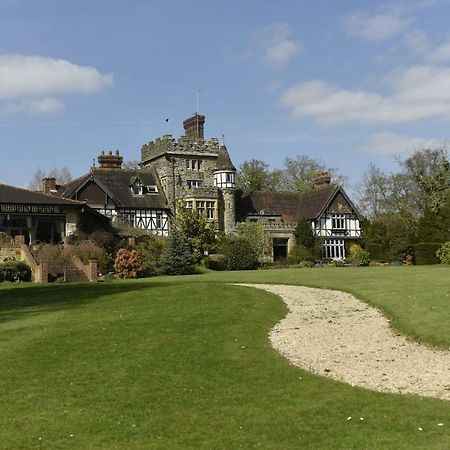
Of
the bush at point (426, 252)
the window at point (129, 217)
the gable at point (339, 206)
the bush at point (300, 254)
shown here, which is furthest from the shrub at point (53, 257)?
the gable at point (339, 206)

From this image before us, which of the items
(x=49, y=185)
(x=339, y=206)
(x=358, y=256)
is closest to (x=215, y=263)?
(x=358, y=256)

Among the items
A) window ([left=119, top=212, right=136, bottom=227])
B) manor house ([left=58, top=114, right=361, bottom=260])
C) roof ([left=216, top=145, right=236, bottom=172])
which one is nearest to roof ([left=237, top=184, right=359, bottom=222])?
manor house ([left=58, top=114, right=361, bottom=260])

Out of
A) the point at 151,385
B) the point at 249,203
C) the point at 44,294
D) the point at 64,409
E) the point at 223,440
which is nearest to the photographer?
the point at 223,440

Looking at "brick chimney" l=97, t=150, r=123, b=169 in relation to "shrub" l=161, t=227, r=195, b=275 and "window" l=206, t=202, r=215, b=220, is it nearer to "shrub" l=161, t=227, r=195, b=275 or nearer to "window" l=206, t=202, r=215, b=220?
"window" l=206, t=202, r=215, b=220

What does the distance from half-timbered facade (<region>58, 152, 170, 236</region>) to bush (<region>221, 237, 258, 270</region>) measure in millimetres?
8812

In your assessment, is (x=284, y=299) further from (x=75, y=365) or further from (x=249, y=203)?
(x=249, y=203)

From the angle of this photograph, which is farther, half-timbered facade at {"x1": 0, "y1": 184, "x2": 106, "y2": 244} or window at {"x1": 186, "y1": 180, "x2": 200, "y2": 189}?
window at {"x1": 186, "y1": 180, "x2": 200, "y2": 189}

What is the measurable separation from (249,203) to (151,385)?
164 feet

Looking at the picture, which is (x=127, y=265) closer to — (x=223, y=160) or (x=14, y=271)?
(x=14, y=271)

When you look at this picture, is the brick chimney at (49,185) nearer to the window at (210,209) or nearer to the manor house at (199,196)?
the manor house at (199,196)

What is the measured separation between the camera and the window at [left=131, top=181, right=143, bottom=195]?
176ft

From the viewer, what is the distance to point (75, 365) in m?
11.5

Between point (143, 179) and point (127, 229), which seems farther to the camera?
point (143, 179)

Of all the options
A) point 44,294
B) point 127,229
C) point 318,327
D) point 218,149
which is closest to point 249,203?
point 218,149
